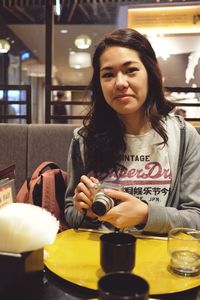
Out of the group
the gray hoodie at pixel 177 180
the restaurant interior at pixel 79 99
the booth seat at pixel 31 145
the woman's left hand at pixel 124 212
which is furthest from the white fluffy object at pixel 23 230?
the booth seat at pixel 31 145

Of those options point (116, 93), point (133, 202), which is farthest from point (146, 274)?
point (116, 93)

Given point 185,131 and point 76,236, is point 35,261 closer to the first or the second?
point 76,236

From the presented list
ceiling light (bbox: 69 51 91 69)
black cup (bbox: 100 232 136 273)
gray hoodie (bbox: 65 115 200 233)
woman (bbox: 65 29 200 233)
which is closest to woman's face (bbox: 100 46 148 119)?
woman (bbox: 65 29 200 233)

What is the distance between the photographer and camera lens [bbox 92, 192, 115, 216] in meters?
0.91

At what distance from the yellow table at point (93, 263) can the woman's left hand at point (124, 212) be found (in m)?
0.07

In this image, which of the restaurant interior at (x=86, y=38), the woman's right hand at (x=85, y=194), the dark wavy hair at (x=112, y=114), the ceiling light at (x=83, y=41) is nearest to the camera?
the woman's right hand at (x=85, y=194)

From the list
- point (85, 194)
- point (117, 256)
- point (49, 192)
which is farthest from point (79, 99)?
point (117, 256)

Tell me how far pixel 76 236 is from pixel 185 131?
25.1 inches

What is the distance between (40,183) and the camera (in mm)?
1688

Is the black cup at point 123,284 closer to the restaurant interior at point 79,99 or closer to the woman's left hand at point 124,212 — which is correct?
the restaurant interior at point 79,99

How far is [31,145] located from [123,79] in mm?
1107

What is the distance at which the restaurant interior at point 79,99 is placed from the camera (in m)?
0.76

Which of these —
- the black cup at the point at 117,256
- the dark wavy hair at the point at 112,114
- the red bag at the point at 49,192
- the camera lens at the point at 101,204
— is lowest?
the red bag at the point at 49,192

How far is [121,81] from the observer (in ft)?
4.28
